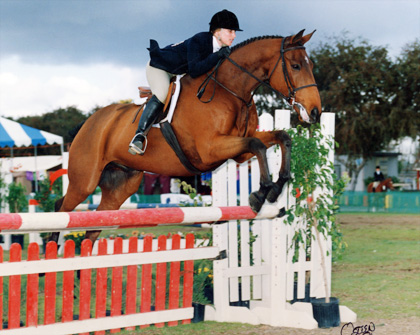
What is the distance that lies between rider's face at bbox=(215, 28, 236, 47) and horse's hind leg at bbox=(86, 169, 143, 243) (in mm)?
1492

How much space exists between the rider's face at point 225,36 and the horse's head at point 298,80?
0.36 meters

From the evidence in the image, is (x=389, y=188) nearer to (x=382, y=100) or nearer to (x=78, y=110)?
(x=382, y=100)

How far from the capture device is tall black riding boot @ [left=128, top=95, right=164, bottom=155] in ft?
13.5

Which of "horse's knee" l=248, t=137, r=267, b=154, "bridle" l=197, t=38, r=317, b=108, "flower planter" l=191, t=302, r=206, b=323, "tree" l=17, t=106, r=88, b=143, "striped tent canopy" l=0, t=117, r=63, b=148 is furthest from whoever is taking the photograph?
"tree" l=17, t=106, r=88, b=143

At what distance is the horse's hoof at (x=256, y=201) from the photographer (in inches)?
146

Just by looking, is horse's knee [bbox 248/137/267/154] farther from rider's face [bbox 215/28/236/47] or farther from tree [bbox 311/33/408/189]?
tree [bbox 311/33/408/189]

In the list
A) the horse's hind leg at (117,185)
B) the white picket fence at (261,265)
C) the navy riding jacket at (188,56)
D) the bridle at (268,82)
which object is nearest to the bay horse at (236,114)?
the bridle at (268,82)

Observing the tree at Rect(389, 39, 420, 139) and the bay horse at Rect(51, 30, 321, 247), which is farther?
the tree at Rect(389, 39, 420, 139)

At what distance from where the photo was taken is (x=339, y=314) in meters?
4.38

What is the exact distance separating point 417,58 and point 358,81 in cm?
311

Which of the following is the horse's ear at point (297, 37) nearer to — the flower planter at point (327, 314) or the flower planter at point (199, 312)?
the flower planter at point (327, 314)

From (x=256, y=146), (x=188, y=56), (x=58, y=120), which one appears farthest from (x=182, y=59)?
(x=58, y=120)

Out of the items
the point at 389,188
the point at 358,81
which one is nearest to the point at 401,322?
the point at 389,188

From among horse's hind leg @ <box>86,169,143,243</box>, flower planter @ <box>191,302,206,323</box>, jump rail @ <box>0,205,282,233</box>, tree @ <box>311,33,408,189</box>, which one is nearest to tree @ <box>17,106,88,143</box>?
tree @ <box>311,33,408,189</box>
